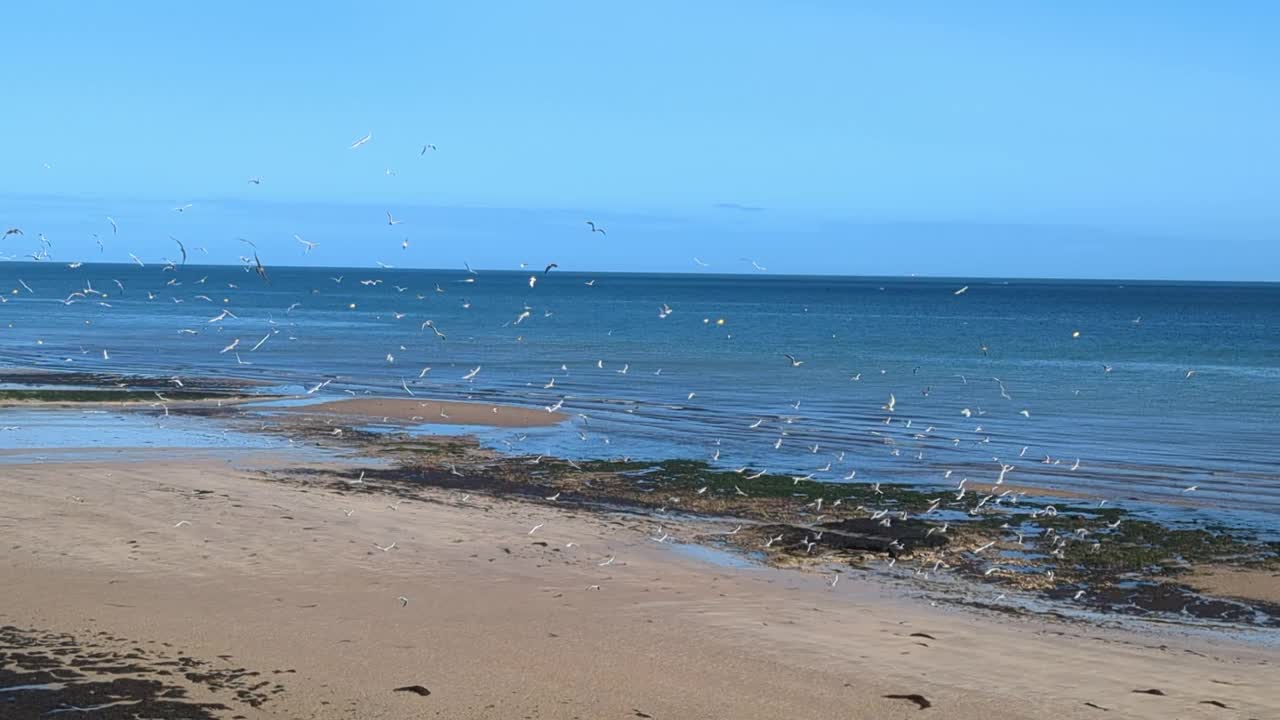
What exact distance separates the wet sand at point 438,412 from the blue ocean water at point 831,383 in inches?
49.5

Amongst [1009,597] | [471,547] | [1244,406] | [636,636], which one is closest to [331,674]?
[636,636]

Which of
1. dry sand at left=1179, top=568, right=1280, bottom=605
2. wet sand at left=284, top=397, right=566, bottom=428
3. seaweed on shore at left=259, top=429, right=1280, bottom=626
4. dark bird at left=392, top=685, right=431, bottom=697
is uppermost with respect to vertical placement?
dark bird at left=392, top=685, right=431, bottom=697

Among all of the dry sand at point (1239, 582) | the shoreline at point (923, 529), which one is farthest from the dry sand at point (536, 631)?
the dry sand at point (1239, 582)

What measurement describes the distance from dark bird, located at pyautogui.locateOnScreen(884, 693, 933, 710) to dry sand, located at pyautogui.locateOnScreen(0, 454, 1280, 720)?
0.35ft

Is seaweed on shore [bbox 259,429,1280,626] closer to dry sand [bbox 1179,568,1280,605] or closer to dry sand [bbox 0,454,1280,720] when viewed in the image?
dry sand [bbox 1179,568,1280,605]

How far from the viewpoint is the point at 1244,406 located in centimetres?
4000

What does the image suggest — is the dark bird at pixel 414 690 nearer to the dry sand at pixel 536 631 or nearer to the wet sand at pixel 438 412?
the dry sand at pixel 536 631

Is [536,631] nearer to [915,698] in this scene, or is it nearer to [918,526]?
[915,698]

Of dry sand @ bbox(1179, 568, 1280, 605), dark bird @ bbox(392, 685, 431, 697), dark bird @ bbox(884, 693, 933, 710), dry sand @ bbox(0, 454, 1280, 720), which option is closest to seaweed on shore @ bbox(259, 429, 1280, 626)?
dry sand @ bbox(1179, 568, 1280, 605)

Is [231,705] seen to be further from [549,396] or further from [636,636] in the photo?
[549,396]

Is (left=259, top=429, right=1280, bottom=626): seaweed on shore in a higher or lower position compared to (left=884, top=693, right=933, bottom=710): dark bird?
lower

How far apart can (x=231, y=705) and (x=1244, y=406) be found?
3721cm

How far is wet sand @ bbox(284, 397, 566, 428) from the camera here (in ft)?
107

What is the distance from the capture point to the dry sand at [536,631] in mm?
10484
